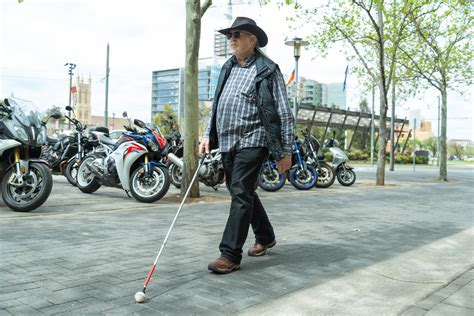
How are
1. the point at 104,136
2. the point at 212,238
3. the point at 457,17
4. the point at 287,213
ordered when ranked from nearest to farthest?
the point at 212,238
the point at 287,213
the point at 104,136
the point at 457,17

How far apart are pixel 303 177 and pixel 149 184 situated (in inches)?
199

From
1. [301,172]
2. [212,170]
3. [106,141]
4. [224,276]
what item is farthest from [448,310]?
[301,172]

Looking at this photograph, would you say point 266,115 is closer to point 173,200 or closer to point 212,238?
A: point 212,238

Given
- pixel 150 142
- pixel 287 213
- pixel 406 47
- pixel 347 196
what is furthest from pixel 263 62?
pixel 406 47

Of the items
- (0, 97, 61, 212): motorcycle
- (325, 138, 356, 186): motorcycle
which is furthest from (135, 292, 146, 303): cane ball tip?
(325, 138, 356, 186): motorcycle

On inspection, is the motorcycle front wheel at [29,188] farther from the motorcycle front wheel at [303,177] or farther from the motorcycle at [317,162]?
the motorcycle at [317,162]

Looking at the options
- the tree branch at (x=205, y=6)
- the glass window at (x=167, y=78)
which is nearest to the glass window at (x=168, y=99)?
the glass window at (x=167, y=78)

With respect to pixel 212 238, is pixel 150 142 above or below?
above

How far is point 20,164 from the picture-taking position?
20.6 ft

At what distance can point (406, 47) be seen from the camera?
19594mm

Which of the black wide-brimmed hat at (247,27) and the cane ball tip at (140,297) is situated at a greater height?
the black wide-brimmed hat at (247,27)

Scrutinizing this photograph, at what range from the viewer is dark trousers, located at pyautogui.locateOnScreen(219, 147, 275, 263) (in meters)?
3.66

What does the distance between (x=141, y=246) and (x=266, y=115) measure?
1836 millimetres

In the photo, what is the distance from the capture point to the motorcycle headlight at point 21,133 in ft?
21.0
